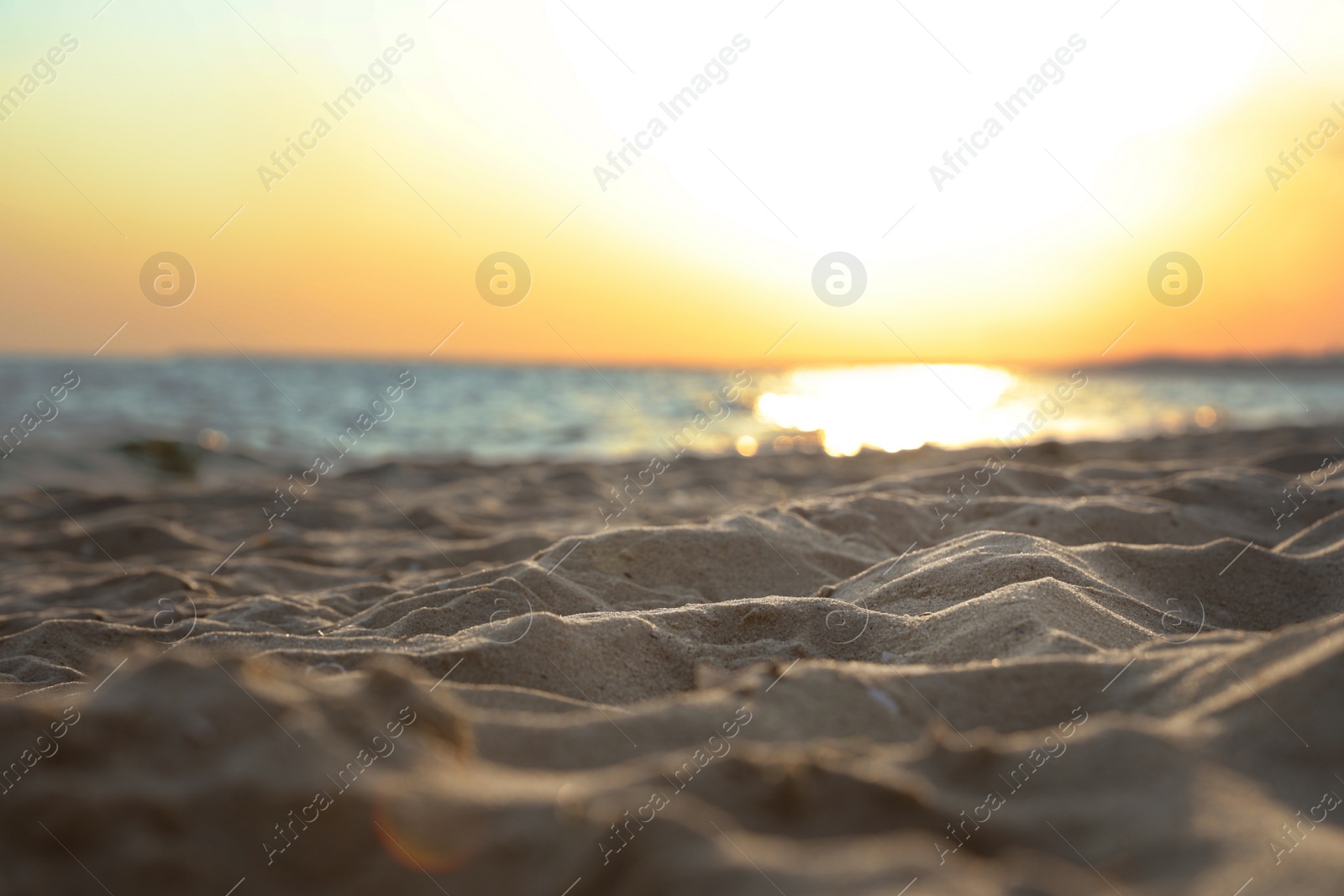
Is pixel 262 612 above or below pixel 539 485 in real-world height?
below

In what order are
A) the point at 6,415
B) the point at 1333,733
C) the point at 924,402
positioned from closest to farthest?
1. the point at 1333,733
2. the point at 6,415
3. the point at 924,402

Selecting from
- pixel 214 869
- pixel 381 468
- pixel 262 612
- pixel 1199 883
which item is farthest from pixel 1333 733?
pixel 381 468

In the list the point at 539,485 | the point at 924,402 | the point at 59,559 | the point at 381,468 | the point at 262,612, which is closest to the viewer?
the point at 262,612

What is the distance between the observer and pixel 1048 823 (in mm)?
1310

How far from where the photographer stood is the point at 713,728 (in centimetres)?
163

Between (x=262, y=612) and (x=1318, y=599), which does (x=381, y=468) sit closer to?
(x=262, y=612)

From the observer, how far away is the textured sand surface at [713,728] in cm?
118

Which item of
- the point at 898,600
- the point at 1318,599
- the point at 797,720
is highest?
the point at 1318,599

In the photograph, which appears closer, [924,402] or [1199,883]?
[1199,883]

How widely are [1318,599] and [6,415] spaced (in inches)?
670

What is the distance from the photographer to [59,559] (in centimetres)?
467

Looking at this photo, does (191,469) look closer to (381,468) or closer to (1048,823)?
(381,468)

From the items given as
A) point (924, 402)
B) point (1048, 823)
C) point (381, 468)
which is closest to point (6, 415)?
point (381, 468)

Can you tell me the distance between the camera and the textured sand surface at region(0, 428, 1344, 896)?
118 cm
